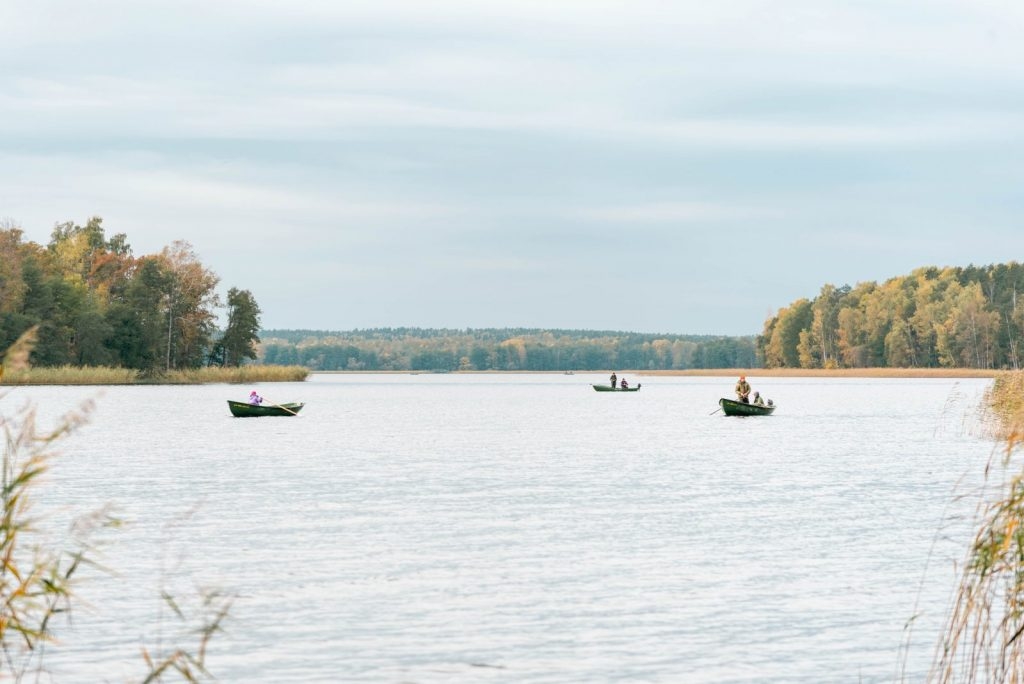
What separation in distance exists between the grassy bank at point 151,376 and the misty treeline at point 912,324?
7290 cm

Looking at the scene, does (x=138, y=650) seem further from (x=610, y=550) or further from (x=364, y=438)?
(x=364, y=438)

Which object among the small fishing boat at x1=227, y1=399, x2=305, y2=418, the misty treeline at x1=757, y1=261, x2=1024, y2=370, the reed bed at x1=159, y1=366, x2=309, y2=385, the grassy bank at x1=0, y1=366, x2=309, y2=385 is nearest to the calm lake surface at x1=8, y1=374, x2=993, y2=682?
the small fishing boat at x1=227, y1=399, x2=305, y2=418

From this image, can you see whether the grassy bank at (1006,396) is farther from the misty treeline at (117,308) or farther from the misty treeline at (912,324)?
the misty treeline at (912,324)

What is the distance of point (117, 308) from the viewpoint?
108375mm

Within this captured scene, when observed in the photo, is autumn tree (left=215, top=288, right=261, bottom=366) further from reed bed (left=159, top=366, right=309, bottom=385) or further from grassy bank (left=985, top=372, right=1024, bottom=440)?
grassy bank (left=985, top=372, right=1024, bottom=440)

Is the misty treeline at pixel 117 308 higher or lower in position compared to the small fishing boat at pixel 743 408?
higher

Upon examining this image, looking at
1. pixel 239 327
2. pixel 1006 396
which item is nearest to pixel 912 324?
pixel 239 327

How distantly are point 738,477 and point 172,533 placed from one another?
16304mm

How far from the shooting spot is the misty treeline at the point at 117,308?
322 ft

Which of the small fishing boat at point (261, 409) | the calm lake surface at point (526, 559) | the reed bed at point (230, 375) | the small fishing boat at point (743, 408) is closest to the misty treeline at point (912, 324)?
the reed bed at point (230, 375)

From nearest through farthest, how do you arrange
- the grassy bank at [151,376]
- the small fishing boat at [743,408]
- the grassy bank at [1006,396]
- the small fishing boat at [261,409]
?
the grassy bank at [1006,396], the small fishing boat at [261,409], the small fishing boat at [743,408], the grassy bank at [151,376]

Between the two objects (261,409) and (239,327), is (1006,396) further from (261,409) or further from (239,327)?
(239,327)


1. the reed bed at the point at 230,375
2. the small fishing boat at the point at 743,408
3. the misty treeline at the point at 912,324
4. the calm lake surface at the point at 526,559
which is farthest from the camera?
the misty treeline at the point at 912,324

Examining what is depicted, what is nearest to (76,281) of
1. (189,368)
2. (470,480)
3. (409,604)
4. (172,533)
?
(189,368)
